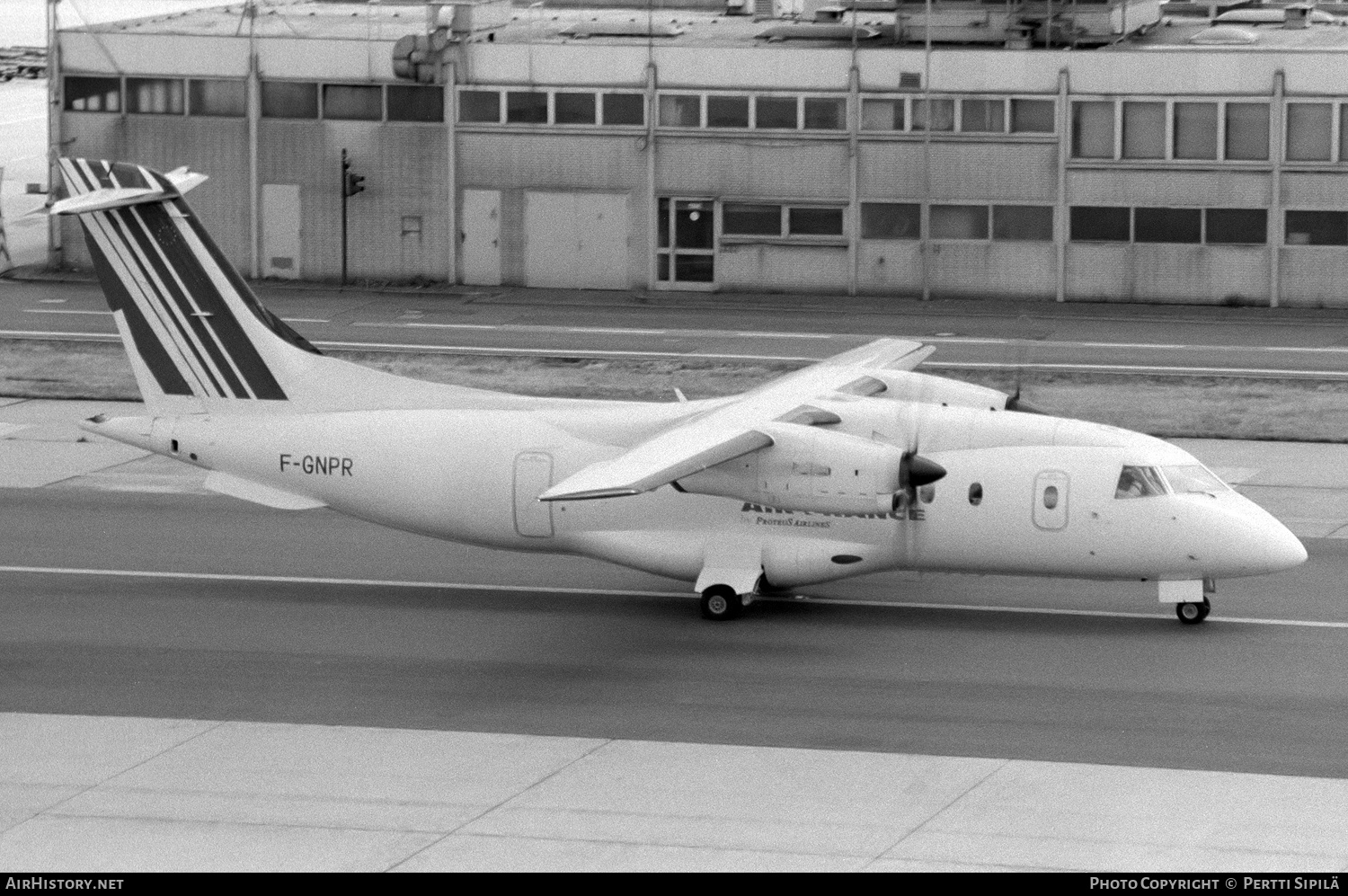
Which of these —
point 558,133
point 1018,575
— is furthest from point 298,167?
point 1018,575

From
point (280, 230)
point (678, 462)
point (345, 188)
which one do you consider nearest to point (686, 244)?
point (345, 188)

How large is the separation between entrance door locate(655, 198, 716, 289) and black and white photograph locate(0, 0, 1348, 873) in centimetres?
150

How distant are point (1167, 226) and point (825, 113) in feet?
31.3

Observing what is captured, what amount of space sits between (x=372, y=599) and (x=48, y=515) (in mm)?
7492

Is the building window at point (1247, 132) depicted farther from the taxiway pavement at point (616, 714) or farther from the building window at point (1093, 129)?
the taxiway pavement at point (616, 714)

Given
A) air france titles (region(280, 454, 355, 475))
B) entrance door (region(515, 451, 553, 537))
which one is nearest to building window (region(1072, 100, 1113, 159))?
entrance door (region(515, 451, 553, 537))

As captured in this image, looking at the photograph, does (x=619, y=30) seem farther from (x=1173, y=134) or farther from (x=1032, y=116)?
(x=1173, y=134)

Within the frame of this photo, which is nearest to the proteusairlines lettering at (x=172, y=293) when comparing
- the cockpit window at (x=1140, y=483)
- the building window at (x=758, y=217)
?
the cockpit window at (x=1140, y=483)

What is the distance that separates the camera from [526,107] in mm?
57469

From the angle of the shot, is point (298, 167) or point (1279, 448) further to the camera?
point (298, 167)

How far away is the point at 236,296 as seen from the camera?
96.1ft

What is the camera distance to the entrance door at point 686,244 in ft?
186

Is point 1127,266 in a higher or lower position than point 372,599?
higher

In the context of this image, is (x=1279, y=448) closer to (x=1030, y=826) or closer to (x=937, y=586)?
(x=937, y=586)
